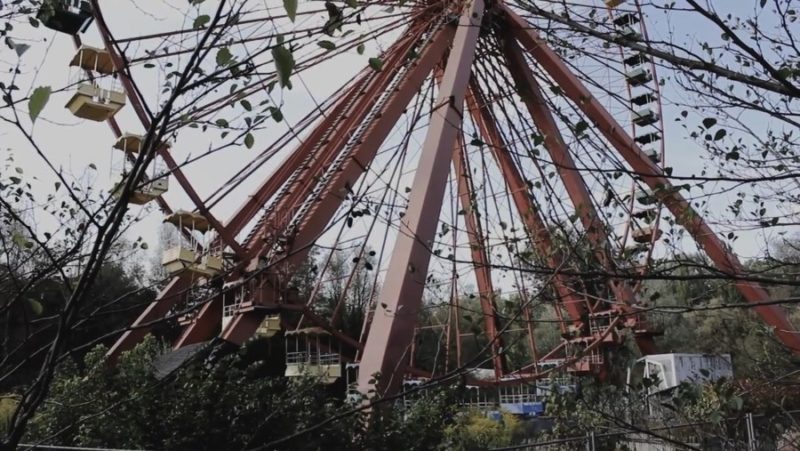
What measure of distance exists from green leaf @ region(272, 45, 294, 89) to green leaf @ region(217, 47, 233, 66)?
0.29 m

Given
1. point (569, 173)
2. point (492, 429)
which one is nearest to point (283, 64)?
point (569, 173)

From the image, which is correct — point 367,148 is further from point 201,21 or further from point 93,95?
point 201,21

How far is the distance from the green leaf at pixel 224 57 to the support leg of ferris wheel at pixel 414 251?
4260 millimetres

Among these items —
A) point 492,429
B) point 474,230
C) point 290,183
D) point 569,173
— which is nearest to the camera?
point 474,230

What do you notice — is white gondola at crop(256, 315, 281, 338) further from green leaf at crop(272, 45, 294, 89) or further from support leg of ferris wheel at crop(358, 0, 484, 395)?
green leaf at crop(272, 45, 294, 89)

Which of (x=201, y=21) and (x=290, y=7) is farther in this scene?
(x=201, y=21)

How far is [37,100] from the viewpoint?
1.12 m

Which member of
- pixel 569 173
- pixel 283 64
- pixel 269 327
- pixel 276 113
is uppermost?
pixel 569 173

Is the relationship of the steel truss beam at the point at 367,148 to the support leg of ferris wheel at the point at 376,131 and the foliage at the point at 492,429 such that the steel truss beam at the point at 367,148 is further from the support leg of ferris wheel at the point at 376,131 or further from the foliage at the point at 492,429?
the foliage at the point at 492,429

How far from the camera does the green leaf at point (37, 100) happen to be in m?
1.11

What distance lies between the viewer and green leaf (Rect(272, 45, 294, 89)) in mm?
1149

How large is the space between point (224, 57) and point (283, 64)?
323 mm

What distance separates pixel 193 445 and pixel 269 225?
4801mm

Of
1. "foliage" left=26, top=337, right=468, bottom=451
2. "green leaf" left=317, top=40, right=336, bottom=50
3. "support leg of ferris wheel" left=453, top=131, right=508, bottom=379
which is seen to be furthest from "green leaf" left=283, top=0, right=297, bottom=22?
"foliage" left=26, top=337, right=468, bottom=451
